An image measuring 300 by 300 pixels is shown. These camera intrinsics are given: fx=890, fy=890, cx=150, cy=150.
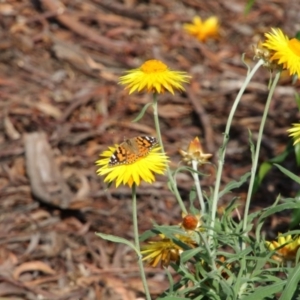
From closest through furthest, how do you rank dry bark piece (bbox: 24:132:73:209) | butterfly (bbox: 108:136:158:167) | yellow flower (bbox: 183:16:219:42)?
butterfly (bbox: 108:136:158:167), dry bark piece (bbox: 24:132:73:209), yellow flower (bbox: 183:16:219:42)

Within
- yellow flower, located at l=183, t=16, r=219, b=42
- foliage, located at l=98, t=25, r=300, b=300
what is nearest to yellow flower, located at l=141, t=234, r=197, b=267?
foliage, located at l=98, t=25, r=300, b=300

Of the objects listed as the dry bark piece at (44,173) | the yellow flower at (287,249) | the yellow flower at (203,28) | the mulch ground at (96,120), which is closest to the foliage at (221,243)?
the yellow flower at (287,249)

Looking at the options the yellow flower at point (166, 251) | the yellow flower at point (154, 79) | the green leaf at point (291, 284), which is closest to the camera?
the green leaf at point (291, 284)

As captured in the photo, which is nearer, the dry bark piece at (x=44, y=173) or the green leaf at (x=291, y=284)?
the green leaf at (x=291, y=284)

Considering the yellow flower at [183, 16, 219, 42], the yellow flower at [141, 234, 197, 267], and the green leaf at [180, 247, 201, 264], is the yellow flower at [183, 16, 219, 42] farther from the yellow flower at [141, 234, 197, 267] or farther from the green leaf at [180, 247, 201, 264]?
the green leaf at [180, 247, 201, 264]

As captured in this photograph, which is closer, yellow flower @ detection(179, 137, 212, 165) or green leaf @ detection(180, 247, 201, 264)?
green leaf @ detection(180, 247, 201, 264)

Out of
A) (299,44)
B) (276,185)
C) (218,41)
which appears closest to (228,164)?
(276,185)

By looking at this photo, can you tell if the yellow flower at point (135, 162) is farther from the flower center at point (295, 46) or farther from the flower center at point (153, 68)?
the flower center at point (295, 46)

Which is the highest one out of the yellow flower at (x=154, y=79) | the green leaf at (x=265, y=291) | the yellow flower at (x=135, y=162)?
the yellow flower at (x=154, y=79)

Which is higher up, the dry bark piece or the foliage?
the foliage

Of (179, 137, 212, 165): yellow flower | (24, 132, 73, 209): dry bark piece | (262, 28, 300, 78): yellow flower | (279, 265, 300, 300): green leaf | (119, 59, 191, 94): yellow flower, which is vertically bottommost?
(24, 132, 73, 209): dry bark piece
